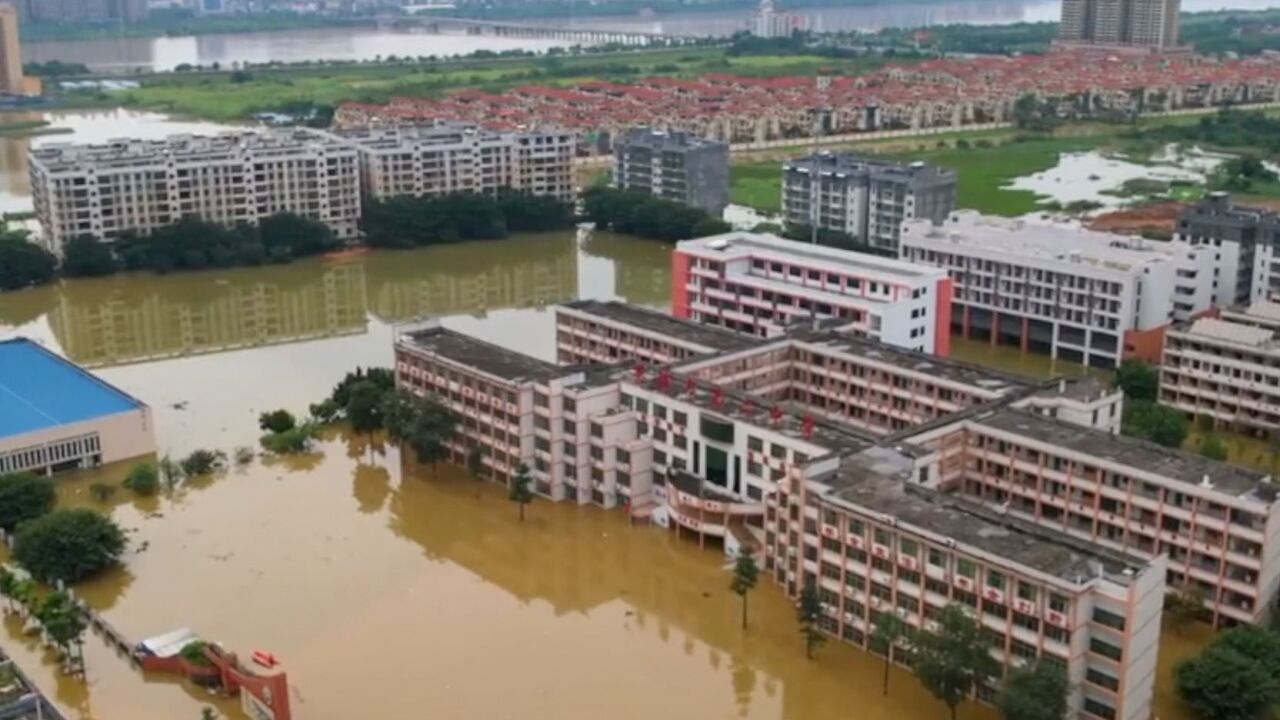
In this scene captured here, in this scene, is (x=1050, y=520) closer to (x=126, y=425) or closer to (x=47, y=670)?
(x=47, y=670)

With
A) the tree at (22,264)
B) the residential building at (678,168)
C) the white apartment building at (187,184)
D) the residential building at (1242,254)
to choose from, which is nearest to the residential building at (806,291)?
the residential building at (1242,254)

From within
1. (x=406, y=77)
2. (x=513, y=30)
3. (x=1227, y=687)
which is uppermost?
(x=513, y=30)

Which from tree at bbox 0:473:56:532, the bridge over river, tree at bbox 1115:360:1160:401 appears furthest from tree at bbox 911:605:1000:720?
the bridge over river

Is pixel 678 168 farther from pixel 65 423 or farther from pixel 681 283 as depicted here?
pixel 65 423

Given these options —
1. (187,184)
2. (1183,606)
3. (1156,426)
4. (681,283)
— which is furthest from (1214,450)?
(187,184)

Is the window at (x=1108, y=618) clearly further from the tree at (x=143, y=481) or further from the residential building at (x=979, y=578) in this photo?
the tree at (x=143, y=481)

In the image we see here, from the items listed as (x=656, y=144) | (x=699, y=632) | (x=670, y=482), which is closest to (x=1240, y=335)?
(x=670, y=482)

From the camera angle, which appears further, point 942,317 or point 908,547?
point 942,317
